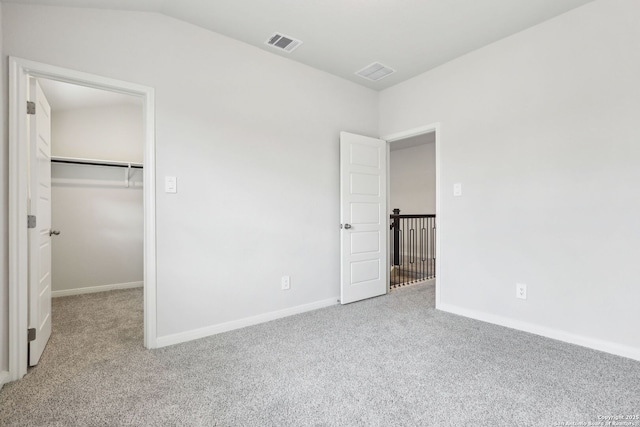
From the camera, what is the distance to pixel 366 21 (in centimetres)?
246

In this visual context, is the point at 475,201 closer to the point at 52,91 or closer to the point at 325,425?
the point at 325,425

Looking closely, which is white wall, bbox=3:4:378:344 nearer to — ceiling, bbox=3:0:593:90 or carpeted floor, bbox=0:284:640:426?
ceiling, bbox=3:0:593:90

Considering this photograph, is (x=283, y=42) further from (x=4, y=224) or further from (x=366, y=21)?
(x=4, y=224)

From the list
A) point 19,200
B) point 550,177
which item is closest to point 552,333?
point 550,177

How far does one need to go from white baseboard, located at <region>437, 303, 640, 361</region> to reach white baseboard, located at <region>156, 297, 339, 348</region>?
1.33 m

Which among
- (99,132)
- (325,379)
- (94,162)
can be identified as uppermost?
(99,132)

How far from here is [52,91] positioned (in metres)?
3.33

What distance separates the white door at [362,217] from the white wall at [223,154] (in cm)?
12

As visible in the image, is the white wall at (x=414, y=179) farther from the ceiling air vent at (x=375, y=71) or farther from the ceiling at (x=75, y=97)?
the ceiling at (x=75, y=97)

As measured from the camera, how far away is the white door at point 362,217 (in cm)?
340

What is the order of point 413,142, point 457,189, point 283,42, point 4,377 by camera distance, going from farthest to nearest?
point 413,142 < point 457,189 < point 283,42 < point 4,377

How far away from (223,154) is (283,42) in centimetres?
117

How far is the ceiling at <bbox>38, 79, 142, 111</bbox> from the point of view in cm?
326

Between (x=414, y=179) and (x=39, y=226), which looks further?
(x=414, y=179)
